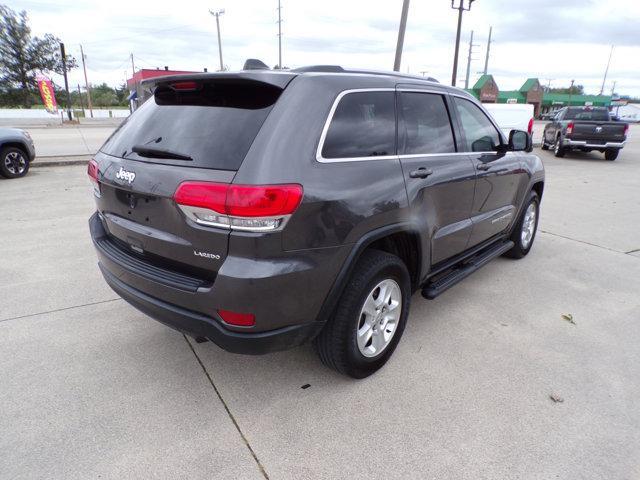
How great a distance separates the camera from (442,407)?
2.62 metres

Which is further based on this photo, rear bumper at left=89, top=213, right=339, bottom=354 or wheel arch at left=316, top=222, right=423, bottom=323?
wheel arch at left=316, top=222, right=423, bottom=323

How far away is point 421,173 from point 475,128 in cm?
129

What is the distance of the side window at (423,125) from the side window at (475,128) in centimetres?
27

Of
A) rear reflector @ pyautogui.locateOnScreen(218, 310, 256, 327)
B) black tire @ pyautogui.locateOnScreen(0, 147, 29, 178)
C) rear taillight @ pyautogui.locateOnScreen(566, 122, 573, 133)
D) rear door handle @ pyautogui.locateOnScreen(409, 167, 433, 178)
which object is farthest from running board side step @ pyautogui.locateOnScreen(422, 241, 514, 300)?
rear taillight @ pyautogui.locateOnScreen(566, 122, 573, 133)

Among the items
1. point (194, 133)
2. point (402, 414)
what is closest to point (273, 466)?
point (402, 414)

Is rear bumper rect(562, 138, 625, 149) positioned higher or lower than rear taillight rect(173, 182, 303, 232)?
lower

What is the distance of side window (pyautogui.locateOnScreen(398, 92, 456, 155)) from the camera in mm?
2965

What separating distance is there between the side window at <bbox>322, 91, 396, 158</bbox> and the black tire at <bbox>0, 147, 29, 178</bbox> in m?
9.48

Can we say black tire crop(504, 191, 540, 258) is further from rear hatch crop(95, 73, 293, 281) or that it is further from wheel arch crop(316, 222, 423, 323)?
rear hatch crop(95, 73, 293, 281)

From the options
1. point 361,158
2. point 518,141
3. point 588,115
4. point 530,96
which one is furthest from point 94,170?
point 530,96

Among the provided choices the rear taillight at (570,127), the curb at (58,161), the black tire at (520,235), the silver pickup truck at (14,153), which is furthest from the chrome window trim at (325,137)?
the rear taillight at (570,127)

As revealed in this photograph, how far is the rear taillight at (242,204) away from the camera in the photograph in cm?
205

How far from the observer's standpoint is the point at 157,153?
243cm

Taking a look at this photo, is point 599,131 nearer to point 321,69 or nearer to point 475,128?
point 475,128
